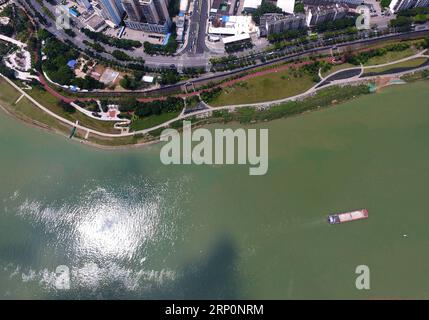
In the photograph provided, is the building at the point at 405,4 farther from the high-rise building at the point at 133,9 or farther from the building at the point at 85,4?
the building at the point at 85,4

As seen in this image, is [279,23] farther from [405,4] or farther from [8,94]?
[8,94]

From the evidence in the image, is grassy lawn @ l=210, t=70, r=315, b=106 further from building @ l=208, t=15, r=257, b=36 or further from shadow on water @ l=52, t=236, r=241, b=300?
shadow on water @ l=52, t=236, r=241, b=300

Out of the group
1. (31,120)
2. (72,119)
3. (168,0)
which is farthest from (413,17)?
(31,120)

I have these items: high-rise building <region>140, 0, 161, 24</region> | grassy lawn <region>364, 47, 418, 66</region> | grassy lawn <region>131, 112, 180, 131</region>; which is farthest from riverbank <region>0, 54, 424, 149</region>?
high-rise building <region>140, 0, 161, 24</region>

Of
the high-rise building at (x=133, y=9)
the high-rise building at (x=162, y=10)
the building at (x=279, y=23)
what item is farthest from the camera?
the building at (x=279, y=23)

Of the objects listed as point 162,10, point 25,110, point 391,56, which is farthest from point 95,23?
point 391,56

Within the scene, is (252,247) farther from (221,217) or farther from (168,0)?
(168,0)

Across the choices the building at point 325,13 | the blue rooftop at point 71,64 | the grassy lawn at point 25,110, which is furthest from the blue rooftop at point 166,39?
the building at point 325,13
